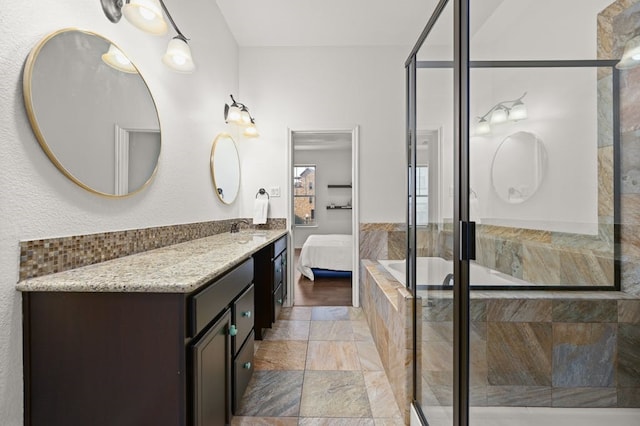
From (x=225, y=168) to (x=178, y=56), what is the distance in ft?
4.61

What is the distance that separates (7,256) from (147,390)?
601 millimetres

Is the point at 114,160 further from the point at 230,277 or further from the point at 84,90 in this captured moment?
the point at 230,277

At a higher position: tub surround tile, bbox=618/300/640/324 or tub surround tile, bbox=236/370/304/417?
tub surround tile, bbox=618/300/640/324

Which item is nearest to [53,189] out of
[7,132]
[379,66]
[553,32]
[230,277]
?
[7,132]

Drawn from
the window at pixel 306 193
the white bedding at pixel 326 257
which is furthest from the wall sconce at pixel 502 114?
the window at pixel 306 193

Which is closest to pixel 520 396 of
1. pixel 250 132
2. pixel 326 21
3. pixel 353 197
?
pixel 353 197

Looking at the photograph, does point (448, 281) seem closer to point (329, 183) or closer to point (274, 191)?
point (274, 191)

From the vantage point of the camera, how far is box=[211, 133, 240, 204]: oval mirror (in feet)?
9.27

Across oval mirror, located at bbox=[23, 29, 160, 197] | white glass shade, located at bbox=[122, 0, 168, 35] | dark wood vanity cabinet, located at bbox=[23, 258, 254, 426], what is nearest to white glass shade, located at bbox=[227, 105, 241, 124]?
oval mirror, located at bbox=[23, 29, 160, 197]

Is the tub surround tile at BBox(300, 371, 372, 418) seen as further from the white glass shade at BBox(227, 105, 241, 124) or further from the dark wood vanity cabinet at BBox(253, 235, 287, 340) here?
the white glass shade at BBox(227, 105, 241, 124)

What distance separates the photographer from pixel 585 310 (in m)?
1.28

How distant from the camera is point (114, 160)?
57.6 inches

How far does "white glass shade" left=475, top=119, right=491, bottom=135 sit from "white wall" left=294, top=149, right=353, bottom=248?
6.52m

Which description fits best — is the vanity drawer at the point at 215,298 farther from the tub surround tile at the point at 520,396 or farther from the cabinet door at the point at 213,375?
the tub surround tile at the point at 520,396
